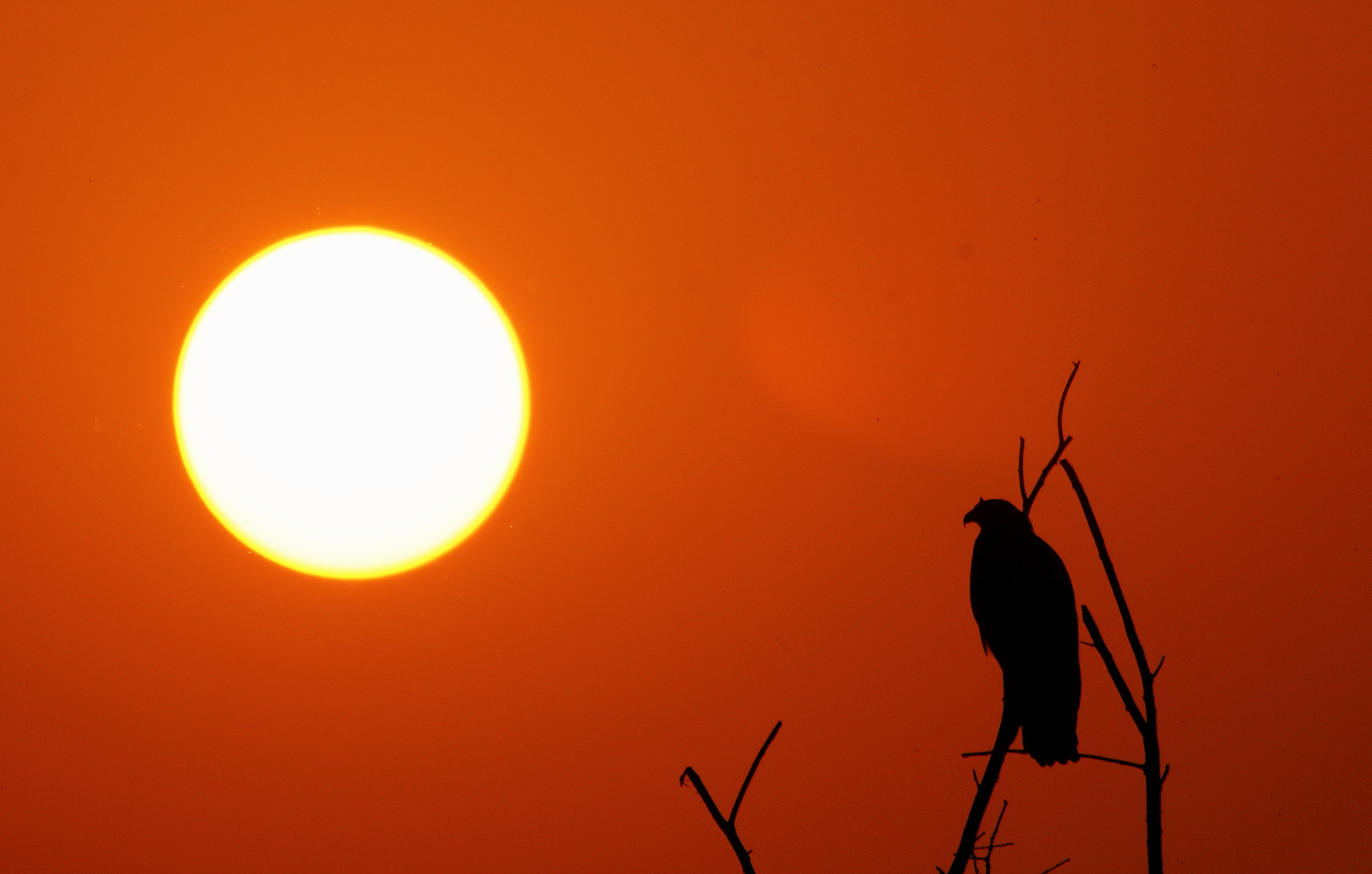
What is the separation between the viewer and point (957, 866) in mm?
881

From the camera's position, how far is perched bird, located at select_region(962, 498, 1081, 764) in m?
1.48

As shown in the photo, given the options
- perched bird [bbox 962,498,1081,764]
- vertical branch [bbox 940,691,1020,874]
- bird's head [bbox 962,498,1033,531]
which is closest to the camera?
vertical branch [bbox 940,691,1020,874]

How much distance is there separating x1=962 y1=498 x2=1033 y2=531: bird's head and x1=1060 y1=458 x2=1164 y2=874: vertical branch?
0.56 m

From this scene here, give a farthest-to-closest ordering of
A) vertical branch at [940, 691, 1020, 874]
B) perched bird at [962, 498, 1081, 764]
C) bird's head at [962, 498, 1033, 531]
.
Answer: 1. bird's head at [962, 498, 1033, 531]
2. perched bird at [962, 498, 1081, 764]
3. vertical branch at [940, 691, 1020, 874]

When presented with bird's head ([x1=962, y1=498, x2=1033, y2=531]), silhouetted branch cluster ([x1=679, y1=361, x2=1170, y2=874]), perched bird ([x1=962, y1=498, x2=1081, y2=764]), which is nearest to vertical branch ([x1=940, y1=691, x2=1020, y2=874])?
silhouetted branch cluster ([x1=679, y1=361, x2=1170, y2=874])

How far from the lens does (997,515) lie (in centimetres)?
178

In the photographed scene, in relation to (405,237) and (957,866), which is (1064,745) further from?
(405,237)

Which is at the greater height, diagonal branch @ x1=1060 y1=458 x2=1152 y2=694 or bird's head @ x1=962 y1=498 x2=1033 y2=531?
bird's head @ x1=962 y1=498 x2=1033 y2=531

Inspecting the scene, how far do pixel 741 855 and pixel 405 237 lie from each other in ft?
11.3

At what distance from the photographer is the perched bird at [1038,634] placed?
148 centimetres

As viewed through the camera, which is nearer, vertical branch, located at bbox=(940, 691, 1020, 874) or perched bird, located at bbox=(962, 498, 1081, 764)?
vertical branch, located at bbox=(940, 691, 1020, 874)

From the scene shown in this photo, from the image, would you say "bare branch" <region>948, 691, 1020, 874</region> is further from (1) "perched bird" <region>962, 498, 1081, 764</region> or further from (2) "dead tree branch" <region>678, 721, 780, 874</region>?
(1) "perched bird" <region>962, 498, 1081, 764</region>

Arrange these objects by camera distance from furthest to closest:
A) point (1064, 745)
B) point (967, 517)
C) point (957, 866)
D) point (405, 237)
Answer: point (405, 237) < point (967, 517) < point (1064, 745) < point (957, 866)

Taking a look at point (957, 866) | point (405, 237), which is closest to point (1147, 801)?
point (957, 866)
